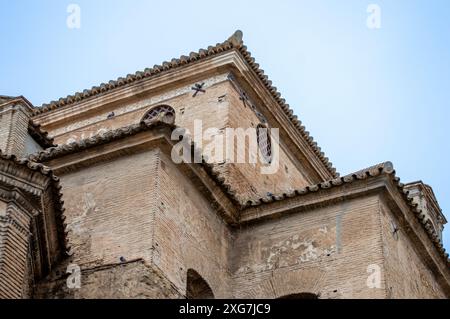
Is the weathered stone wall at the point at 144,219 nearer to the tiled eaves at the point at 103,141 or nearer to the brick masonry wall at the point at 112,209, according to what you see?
the brick masonry wall at the point at 112,209

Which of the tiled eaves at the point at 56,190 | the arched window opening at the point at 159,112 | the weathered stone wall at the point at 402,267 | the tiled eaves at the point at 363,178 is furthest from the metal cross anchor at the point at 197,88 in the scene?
the tiled eaves at the point at 56,190

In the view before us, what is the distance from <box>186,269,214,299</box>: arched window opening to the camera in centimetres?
1762

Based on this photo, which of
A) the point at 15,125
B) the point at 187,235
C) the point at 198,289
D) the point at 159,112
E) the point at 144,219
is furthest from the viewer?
the point at 159,112

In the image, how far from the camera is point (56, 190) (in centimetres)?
1500

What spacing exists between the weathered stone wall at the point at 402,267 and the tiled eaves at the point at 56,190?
484cm

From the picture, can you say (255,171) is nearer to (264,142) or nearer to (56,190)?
(264,142)

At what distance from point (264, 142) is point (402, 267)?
5110 mm

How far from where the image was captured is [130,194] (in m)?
17.0

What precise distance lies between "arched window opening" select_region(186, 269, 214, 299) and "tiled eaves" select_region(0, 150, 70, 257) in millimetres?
2386

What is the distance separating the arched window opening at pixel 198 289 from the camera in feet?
57.8

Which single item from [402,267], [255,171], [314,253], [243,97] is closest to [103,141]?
[314,253]
